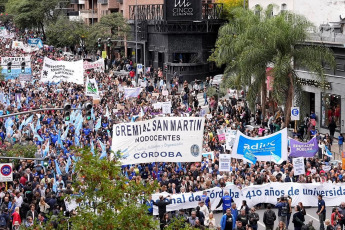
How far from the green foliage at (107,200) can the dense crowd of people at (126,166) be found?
0.84m

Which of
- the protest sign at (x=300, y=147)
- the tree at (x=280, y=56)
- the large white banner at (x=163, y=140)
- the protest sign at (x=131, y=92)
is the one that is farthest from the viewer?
the protest sign at (x=131, y=92)

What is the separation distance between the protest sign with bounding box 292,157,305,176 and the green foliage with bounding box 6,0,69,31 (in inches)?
3012

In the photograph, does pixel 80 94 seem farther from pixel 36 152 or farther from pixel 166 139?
pixel 166 139

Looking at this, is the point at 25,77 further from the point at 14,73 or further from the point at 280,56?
the point at 280,56

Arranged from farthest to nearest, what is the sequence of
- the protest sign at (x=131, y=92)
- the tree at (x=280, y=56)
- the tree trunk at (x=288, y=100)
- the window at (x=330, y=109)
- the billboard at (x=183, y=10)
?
the billboard at (x=183, y=10) < the protest sign at (x=131, y=92) < the window at (x=330, y=109) < the tree trunk at (x=288, y=100) < the tree at (x=280, y=56)

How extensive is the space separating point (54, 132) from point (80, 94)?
13380mm

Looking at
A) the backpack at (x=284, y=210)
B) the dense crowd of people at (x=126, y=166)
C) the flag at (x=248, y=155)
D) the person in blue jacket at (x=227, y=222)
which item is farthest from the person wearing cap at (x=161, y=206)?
the flag at (x=248, y=155)

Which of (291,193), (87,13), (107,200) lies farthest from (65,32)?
(107,200)

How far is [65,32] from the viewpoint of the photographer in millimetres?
87312

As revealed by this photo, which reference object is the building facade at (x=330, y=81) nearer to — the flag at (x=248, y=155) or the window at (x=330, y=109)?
the window at (x=330, y=109)

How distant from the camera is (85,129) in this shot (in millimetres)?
36156

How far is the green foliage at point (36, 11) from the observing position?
98.4 meters

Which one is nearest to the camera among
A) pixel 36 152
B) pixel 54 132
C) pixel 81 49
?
pixel 36 152

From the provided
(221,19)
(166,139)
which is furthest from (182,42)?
(166,139)
